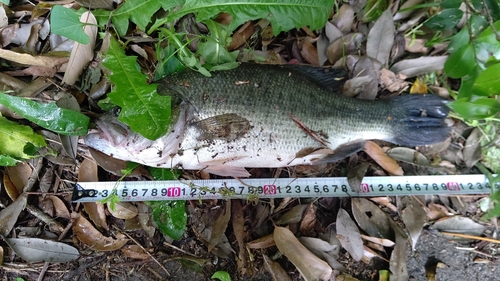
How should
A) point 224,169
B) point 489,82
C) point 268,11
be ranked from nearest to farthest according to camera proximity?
point 489,82 → point 268,11 → point 224,169

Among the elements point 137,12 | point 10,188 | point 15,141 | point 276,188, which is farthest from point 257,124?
point 10,188

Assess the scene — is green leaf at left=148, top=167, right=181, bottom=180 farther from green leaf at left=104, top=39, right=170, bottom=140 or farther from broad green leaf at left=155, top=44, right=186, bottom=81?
broad green leaf at left=155, top=44, right=186, bottom=81

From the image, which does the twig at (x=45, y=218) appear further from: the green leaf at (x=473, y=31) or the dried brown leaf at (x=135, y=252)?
the green leaf at (x=473, y=31)

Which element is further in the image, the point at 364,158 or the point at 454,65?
the point at 364,158

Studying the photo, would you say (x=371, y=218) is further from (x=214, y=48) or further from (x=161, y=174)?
(x=214, y=48)

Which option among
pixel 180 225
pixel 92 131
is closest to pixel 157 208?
pixel 180 225

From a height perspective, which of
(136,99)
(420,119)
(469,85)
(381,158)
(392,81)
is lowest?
(381,158)

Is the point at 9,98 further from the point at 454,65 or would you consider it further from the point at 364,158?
the point at 454,65

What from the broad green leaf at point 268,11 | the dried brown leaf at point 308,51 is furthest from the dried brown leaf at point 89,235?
the dried brown leaf at point 308,51
